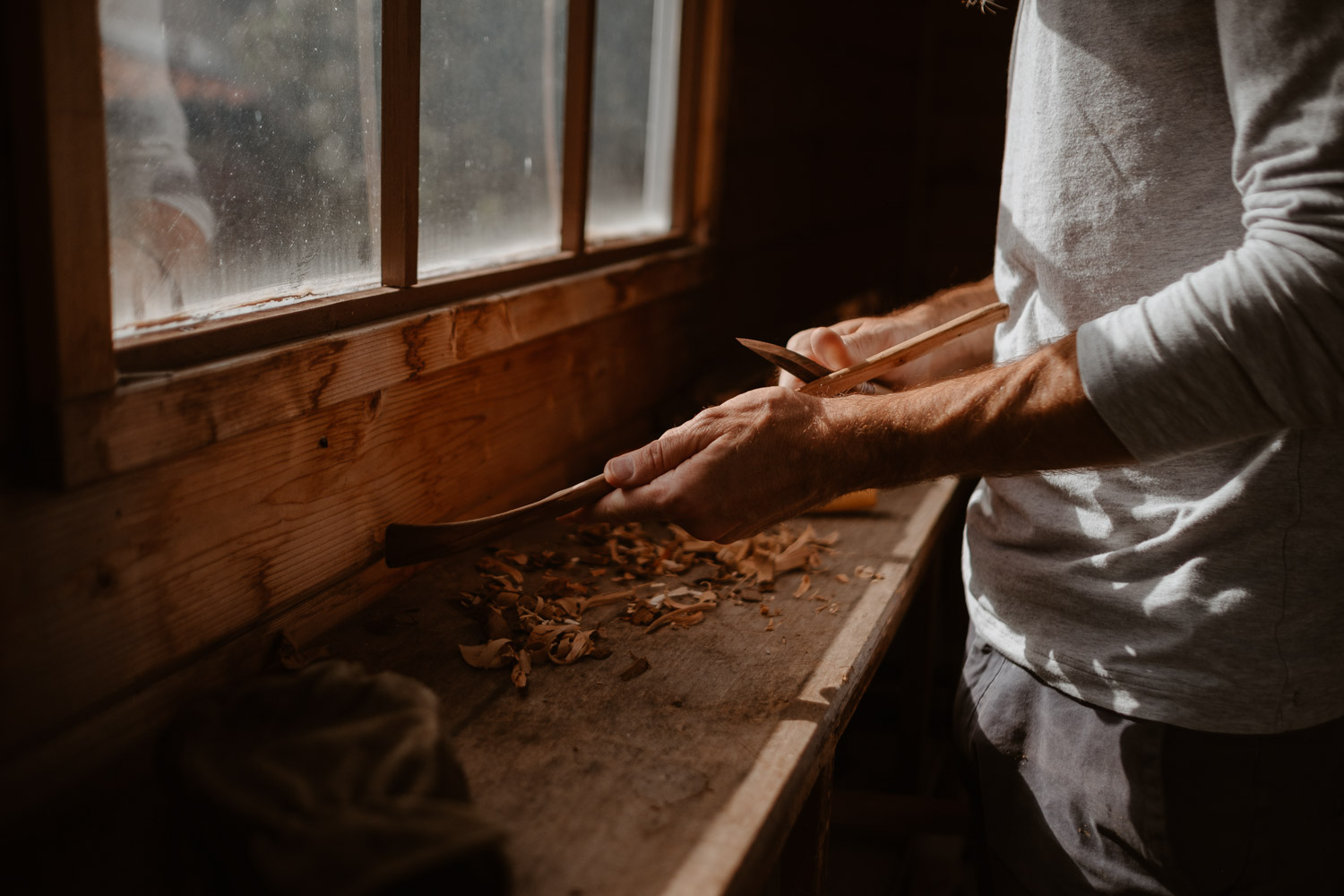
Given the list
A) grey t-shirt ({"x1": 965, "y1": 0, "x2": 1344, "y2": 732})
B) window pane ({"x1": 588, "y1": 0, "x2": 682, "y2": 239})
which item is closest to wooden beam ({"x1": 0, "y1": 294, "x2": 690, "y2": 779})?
window pane ({"x1": 588, "y1": 0, "x2": 682, "y2": 239})

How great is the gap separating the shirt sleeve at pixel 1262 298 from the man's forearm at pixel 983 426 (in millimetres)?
30

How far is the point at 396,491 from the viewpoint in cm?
127

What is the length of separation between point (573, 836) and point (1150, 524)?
693 millimetres

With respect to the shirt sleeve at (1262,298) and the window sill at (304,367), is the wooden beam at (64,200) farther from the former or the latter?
the shirt sleeve at (1262,298)

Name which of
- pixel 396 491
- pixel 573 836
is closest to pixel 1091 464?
pixel 573 836

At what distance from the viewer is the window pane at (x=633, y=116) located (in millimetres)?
1794

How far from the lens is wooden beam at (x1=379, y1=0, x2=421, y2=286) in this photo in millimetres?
1162

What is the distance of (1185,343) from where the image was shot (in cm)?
85

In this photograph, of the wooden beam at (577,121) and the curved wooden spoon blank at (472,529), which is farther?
the wooden beam at (577,121)

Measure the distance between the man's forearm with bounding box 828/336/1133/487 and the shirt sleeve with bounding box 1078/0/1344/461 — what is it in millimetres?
30

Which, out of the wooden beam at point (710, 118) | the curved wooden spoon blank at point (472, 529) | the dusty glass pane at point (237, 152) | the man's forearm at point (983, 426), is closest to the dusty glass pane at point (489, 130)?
the dusty glass pane at point (237, 152)

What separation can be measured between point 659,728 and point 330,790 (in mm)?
376

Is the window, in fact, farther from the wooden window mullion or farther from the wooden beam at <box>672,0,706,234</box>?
the wooden beam at <box>672,0,706,234</box>

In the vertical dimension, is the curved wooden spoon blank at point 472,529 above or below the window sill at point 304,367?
below
